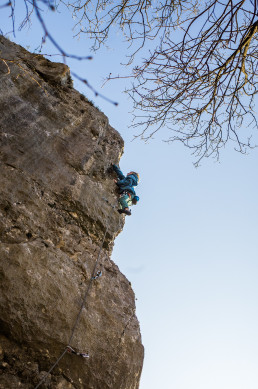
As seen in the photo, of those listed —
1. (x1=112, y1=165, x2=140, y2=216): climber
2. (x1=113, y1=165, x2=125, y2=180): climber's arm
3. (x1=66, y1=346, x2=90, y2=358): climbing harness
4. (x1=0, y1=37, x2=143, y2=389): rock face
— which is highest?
(x1=113, y1=165, x2=125, y2=180): climber's arm

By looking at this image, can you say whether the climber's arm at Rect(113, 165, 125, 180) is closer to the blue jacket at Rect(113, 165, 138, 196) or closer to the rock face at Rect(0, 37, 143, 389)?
the blue jacket at Rect(113, 165, 138, 196)

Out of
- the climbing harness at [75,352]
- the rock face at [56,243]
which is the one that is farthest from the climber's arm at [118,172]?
the climbing harness at [75,352]

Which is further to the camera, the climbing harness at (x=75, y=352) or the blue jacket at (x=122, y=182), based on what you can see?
the blue jacket at (x=122, y=182)

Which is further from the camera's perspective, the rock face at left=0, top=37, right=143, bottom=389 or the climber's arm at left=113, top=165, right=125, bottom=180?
the climber's arm at left=113, top=165, right=125, bottom=180

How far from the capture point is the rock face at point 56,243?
278 centimetres

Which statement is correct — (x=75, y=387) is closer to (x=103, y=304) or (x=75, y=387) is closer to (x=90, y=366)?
(x=90, y=366)

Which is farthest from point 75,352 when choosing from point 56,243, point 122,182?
point 122,182

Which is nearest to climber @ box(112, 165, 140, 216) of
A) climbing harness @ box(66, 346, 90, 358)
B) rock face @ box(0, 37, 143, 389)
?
rock face @ box(0, 37, 143, 389)

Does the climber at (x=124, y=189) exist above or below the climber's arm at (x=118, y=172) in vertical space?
below

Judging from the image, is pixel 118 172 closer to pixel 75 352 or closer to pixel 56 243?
pixel 56 243

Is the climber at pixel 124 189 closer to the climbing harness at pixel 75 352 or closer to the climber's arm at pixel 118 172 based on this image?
the climber's arm at pixel 118 172

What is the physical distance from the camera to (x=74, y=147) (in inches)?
185

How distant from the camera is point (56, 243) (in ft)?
11.8

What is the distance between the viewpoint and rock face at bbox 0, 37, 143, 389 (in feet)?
9.13
